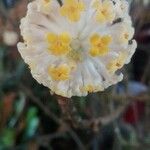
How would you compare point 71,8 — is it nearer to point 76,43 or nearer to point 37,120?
point 76,43

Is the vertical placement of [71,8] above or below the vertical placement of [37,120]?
above

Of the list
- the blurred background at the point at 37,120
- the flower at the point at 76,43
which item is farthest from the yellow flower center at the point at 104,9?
the blurred background at the point at 37,120

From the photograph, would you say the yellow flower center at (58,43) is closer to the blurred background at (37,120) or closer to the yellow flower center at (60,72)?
the yellow flower center at (60,72)

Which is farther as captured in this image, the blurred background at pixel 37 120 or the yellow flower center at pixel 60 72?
→ the blurred background at pixel 37 120

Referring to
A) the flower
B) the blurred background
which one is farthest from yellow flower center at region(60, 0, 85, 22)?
the blurred background

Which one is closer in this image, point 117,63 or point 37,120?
point 117,63

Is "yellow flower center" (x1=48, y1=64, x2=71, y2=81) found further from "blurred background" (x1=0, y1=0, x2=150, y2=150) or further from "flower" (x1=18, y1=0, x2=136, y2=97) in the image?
"blurred background" (x1=0, y1=0, x2=150, y2=150)

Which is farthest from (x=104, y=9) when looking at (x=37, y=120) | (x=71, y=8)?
(x=37, y=120)
